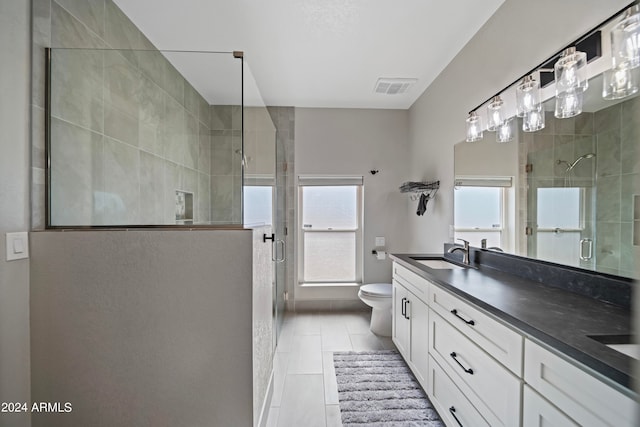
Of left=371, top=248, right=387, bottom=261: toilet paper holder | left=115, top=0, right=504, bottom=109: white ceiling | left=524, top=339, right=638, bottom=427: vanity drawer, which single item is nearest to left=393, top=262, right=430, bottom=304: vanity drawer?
left=524, top=339, right=638, bottom=427: vanity drawer

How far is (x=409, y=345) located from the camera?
212cm

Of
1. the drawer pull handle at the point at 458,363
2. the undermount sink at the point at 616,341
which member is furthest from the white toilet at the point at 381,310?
the undermount sink at the point at 616,341

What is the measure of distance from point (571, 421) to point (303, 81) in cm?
301

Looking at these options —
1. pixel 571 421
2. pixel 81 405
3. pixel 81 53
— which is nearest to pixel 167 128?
pixel 81 53

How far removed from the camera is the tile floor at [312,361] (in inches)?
69.9

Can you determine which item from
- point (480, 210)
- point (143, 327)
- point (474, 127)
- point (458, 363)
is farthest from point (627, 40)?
point (143, 327)

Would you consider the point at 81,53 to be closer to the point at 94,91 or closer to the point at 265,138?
the point at 94,91

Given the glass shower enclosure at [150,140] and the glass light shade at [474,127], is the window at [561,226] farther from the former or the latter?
the glass shower enclosure at [150,140]

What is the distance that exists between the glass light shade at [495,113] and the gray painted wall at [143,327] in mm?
1777

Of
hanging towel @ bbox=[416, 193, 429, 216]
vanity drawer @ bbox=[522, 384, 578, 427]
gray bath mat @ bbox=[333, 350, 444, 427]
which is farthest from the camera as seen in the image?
hanging towel @ bbox=[416, 193, 429, 216]

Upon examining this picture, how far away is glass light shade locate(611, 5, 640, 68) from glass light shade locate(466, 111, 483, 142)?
3.06 ft

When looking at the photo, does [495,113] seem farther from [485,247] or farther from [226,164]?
[226,164]

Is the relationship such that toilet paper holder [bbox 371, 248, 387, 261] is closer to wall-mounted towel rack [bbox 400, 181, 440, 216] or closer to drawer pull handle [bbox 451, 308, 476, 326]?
wall-mounted towel rack [bbox 400, 181, 440, 216]

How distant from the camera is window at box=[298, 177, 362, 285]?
3.65m
